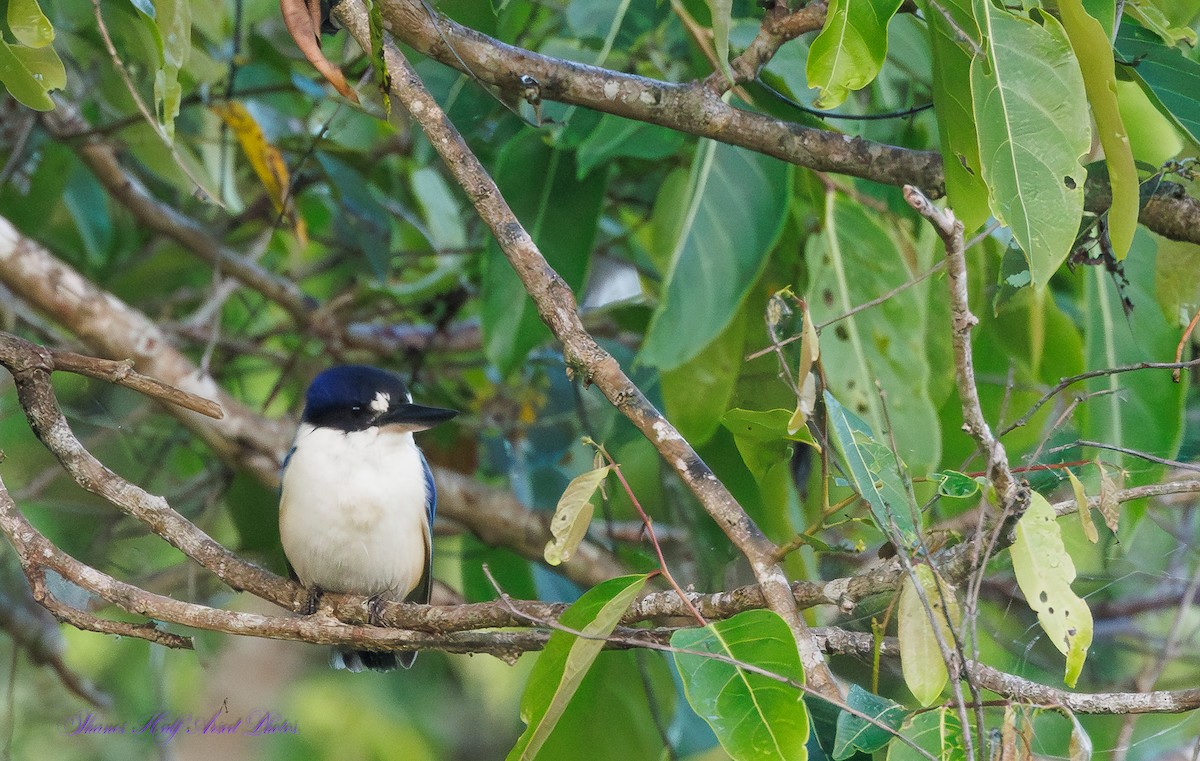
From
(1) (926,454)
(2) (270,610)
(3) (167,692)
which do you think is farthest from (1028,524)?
(3) (167,692)

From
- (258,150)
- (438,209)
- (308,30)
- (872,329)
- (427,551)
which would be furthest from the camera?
(438,209)

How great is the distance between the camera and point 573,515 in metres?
1.86

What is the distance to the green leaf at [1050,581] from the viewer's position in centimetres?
160

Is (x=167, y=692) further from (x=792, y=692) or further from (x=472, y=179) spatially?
(x=792, y=692)

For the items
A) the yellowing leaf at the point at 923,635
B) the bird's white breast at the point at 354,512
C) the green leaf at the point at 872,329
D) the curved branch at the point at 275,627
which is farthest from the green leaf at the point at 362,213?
the yellowing leaf at the point at 923,635

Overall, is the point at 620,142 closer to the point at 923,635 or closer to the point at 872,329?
the point at 872,329

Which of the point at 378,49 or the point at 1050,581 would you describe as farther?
the point at 378,49

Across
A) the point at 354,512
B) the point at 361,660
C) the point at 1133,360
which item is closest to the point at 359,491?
the point at 354,512

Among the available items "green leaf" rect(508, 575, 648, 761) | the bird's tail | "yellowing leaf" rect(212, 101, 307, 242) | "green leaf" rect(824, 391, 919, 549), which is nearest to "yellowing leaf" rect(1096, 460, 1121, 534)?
"green leaf" rect(824, 391, 919, 549)

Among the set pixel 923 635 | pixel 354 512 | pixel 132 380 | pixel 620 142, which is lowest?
pixel 354 512

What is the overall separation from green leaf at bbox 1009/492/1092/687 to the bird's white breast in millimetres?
2222

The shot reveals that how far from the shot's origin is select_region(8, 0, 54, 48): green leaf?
2.05m

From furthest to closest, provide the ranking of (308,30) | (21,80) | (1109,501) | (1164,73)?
1. (1164,73)
2. (308,30)
3. (21,80)
4. (1109,501)

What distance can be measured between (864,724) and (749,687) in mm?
186
